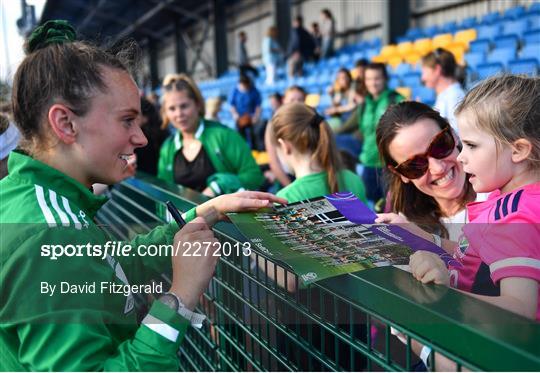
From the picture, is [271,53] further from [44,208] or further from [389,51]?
[44,208]

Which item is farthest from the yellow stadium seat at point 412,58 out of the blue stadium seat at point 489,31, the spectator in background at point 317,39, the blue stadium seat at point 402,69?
the spectator in background at point 317,39

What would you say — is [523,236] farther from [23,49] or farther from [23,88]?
[23,49]

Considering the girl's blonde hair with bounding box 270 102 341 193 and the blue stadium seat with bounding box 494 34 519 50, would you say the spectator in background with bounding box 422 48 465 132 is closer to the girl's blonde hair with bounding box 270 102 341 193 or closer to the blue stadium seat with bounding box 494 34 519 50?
the girl's blonde hair with bounding box 270 102 341 193

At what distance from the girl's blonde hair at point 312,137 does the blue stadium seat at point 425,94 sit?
6703mm

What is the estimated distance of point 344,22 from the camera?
17984mm

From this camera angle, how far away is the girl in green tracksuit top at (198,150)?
12.5 ft

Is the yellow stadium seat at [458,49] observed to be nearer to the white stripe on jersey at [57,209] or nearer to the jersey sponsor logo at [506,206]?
the jersey sponsor logo at [506,206]

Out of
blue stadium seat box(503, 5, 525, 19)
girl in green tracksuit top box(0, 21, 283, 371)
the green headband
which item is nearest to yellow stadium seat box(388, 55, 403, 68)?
blue stadium seat box(503, 5, 525, 19)

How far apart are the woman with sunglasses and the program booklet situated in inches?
22.0

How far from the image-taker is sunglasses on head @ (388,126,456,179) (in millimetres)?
2053

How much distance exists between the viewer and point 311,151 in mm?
2807

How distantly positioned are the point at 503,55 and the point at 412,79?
189 centimetres

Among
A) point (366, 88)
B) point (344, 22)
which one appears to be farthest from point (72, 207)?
point (344, 22)

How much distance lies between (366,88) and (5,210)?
527 centimetres
